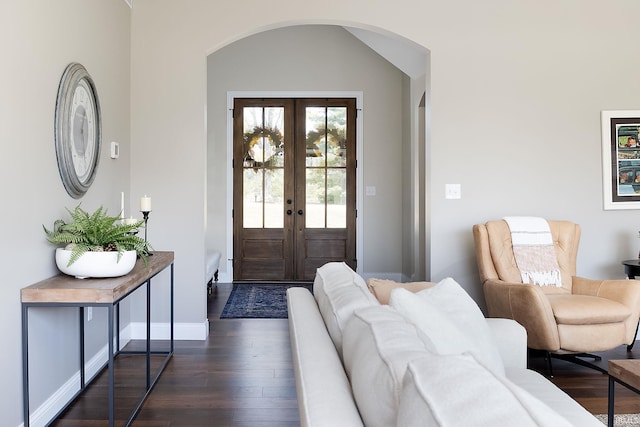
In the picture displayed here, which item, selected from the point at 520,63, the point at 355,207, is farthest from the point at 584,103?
the point at 355,207

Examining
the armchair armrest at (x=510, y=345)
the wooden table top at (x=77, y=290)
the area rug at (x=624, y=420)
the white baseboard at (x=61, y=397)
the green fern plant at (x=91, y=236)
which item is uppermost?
the green fern plant at (x=91, y=236)

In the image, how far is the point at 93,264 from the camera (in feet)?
7.74

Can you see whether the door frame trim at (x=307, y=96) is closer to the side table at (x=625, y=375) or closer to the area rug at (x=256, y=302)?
the area rug at (x=256, y=302)

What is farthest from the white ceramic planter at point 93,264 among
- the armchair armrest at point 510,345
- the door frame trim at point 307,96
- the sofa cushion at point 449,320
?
the door frame trim at point 307,96

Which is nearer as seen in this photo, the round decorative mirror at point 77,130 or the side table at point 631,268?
the round decorative mirror at point 77,130

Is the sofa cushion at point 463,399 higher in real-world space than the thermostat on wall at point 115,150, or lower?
lower

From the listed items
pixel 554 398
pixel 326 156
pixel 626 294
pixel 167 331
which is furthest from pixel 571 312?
pixel 326 156

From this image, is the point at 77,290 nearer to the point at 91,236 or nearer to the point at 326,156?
the point at 91,236

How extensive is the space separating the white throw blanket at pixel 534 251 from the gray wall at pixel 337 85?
2711 mm

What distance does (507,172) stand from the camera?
3.91 meters

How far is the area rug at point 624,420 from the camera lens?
2389mm

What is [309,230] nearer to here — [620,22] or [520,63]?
[520,63]

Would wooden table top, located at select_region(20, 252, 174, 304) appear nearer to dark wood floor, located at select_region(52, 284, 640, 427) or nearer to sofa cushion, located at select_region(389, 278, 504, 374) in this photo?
dark wood floor, located at select_region(52, 284, 640, 427)

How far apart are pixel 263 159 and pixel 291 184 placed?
48 centimetres
